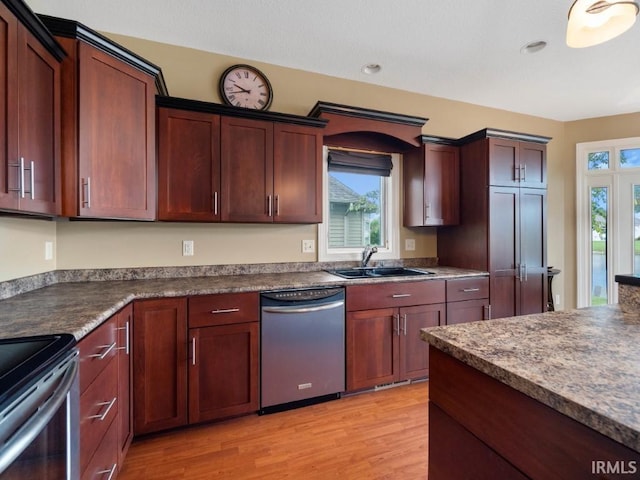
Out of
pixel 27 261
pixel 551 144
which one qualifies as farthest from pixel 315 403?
pixel 551 144

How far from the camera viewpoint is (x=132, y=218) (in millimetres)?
1854

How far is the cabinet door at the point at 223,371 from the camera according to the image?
188cm

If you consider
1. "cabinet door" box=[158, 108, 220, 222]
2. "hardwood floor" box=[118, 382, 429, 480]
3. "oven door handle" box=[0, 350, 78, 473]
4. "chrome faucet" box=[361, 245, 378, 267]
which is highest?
"cabinet door" box=[158, 108, 220, 222]

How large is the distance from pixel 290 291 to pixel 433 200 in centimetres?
176

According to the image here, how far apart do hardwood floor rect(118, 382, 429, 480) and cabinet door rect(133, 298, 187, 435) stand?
17 cm

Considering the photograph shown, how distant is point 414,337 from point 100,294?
7.40 ft

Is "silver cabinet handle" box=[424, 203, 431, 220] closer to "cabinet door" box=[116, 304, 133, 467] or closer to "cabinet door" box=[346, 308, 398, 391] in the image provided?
"cabinet door" box=[346, 308, 398, 391]

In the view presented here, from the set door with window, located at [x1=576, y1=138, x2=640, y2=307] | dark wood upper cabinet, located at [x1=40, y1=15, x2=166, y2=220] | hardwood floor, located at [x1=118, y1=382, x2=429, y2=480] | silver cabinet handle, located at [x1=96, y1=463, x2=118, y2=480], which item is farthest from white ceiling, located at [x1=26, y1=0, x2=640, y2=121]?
hardwood floor, located at [x1=118, y1=382, x2=429, y2=480]

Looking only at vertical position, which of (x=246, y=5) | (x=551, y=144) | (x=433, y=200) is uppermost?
(x=246, y=5)

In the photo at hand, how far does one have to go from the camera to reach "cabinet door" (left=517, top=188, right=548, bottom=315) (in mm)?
2867

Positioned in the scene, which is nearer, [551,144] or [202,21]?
[202,21]

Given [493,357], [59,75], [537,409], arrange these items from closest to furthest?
[537,409] < [493,357] < [59,75]

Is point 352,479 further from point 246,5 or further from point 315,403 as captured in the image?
point 246,5

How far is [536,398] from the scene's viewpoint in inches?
25.7
